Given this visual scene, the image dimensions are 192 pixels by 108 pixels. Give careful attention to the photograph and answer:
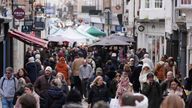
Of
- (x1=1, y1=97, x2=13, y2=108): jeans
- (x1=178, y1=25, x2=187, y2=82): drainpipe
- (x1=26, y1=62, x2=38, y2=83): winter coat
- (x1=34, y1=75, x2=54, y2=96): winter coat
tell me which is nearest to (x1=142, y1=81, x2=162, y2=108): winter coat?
(x1=34, y1=75, x2=54, y2=96): winter coat

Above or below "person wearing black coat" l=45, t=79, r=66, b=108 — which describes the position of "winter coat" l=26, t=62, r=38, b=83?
below

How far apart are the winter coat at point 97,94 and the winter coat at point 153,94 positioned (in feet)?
3.12

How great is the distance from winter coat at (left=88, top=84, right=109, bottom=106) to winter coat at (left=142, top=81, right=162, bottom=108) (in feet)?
3.12

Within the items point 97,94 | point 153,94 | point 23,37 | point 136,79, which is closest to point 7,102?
point 97,94

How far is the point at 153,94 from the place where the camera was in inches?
645

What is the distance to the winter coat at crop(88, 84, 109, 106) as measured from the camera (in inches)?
658

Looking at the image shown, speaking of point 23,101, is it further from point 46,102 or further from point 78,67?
point 78,67

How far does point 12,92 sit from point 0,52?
1305cm

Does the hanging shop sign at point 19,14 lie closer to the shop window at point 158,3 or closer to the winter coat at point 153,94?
the shop window at point 158,3

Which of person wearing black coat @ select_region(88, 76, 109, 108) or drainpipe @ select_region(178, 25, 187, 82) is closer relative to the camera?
person wearing black coat @ select_region(88, 76, 109, 108)

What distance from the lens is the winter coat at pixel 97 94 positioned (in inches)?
658

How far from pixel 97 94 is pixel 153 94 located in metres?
1.30

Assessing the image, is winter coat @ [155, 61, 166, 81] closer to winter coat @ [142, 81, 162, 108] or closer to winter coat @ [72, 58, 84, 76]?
winter coat @ [72, 58, 84, 76]

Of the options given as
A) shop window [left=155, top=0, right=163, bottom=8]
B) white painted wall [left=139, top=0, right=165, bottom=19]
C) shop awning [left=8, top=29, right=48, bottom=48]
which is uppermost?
shop window [left=155, top=0, right=163, bottom=8]
